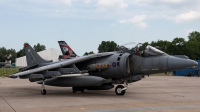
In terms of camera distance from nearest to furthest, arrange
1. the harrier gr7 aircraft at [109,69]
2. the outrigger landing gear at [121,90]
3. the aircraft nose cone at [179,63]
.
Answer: the aircraft nose cone at [179,63] < the harrier gr7 aircraft at [109,69] < the outrigger landing gear at [121,90]

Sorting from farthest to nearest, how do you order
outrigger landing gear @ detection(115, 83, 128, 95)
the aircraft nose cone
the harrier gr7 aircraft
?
1. outrigger landing gear @ detection(115, 83, 128, 95)
2. the harrier gr7 aircraft
3. the aircraft nose cone

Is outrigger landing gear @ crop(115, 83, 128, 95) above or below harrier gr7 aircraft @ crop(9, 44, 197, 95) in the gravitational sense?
below

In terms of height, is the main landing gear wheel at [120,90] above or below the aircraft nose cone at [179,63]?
below

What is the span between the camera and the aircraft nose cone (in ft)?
37.0

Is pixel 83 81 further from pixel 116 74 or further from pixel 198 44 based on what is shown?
pixel 198 44

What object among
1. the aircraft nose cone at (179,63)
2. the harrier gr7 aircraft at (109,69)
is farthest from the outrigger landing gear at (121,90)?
the aircraft nose cone at (179,63)

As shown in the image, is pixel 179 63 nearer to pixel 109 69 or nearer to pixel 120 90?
pixel 120 90

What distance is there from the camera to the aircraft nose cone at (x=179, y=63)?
11.3 meters

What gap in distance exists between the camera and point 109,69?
12.9m

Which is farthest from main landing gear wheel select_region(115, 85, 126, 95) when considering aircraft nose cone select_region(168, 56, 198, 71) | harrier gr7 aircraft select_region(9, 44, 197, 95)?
aircraft nose cone select_region(168, 56, 198, 71)

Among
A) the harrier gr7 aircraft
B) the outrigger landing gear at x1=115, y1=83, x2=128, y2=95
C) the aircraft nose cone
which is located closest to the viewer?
the aircraft nose cone

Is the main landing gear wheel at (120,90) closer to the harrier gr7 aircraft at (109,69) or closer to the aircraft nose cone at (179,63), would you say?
the harrier gr7 aircraft at (109,69)

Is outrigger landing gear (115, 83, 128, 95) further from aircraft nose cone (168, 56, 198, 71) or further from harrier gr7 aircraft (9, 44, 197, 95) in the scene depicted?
aircraft nose cone (168, 56, 198, 71)

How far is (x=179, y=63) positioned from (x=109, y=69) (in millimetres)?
3280
